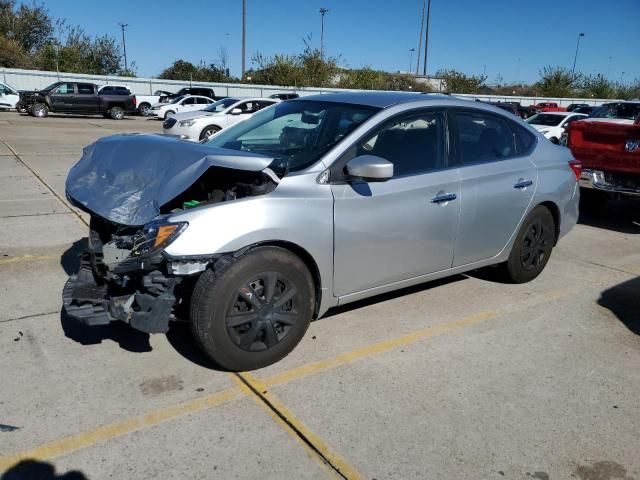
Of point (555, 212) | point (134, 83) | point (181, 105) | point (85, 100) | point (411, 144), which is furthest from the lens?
point (134, 83)

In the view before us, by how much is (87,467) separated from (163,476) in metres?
0.37

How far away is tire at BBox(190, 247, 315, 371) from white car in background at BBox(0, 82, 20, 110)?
96.8 feet

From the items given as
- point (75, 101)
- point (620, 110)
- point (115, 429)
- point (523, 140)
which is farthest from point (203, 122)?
point (115, 429)

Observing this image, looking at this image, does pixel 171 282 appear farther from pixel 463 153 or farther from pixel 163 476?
pixel 463 153

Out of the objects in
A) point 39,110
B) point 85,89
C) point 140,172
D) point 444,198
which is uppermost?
point 85,89

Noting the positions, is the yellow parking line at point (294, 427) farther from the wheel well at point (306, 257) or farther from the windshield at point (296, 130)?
the windshield at point (296, 130)

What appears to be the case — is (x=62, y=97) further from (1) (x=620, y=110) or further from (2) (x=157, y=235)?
(2) (x=157, y=235)

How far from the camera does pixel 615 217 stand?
8.98 metres

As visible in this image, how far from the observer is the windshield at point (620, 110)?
13.1 meters

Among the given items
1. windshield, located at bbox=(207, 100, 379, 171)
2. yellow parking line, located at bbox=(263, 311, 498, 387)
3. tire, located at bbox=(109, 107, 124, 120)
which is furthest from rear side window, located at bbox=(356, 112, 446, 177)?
tire, located at bbox=(109, 107, 124, 120)

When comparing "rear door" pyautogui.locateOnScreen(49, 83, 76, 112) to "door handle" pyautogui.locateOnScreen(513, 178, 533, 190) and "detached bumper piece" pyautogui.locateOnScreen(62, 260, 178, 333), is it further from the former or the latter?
"door handle" pyautogui.locateOnScreen(513, 178, 533, 190)

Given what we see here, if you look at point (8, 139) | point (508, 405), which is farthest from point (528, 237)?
point (8, 139)

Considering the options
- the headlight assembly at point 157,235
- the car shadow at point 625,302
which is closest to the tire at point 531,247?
the car shadow at point 625,302

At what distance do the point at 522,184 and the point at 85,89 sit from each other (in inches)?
1082
